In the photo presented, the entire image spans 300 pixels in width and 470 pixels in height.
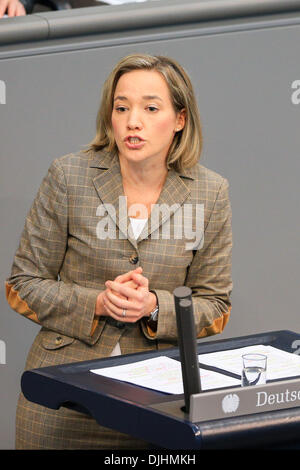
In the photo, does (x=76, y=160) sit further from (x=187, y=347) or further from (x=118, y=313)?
(x=187, y=347)

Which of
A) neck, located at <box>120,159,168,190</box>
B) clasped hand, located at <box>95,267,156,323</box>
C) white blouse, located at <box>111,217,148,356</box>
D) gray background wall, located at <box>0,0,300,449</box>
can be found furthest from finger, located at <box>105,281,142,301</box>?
gray background wall, located at <box>0,0,300,449</box>

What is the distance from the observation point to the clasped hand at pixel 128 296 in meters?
2.50

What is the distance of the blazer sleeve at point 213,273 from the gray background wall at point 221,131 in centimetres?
Answer: 58

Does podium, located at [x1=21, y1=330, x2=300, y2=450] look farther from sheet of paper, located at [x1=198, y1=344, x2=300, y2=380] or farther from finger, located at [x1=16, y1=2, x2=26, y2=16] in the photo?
finger, located at [x1=16, y1=2, x2=26, y2=16]

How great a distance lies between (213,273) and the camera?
2732 mm

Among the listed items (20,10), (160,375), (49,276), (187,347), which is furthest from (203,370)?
(20,10)

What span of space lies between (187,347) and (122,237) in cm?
77

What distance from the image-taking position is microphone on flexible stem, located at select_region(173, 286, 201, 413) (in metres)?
1.92

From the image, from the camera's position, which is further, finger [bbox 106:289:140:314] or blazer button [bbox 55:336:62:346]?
blazer button [bbox 55:336:62:346]

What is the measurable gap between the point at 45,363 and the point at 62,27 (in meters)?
1.10

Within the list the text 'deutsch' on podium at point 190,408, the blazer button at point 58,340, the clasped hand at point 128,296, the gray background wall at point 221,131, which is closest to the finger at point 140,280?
the clasped hand at point 128,296

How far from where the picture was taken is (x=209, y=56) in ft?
10.8

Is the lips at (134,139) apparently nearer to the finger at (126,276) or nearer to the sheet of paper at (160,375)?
the finger at (126,276)

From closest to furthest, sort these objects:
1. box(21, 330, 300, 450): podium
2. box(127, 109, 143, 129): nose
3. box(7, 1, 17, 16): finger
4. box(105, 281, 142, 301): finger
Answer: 1. box(21, 330, 300, 450): podium
2. box(105, 281, 142, 301): finger
3. box(127, 109, 143, 129): nose
4. box(7, 1, 17, 16): finger
